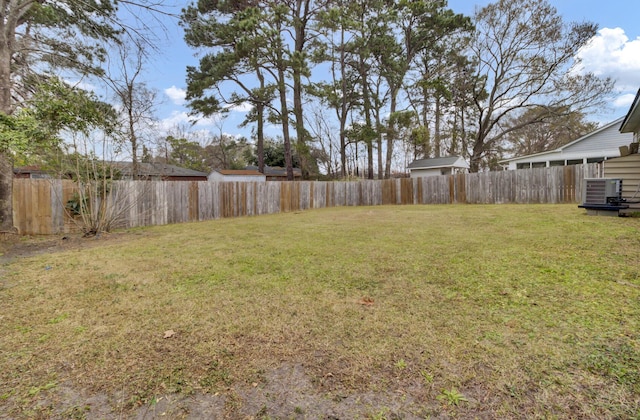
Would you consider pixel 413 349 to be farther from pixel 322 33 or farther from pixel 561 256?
pixel 322 33

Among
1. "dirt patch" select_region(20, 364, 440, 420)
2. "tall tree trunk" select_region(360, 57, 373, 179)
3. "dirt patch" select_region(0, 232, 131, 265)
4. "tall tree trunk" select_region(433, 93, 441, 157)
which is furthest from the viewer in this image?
"tall tree trunk" select_region(433, 93, 441, 157)

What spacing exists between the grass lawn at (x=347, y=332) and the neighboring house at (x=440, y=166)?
1633 centimetres

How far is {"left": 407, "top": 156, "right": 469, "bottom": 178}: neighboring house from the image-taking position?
64.4ft

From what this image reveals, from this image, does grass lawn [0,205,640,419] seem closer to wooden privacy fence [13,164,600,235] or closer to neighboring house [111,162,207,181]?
wooden privacy fence [13,164,600,235]

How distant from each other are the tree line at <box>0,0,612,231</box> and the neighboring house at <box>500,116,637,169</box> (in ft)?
13.0

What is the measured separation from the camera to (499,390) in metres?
1.50

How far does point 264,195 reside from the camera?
39.3 ft

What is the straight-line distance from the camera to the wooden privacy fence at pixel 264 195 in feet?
22.7

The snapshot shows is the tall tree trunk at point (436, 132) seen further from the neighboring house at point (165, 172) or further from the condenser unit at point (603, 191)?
the neighboring house at point (165, 172)

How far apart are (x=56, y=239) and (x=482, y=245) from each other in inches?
322

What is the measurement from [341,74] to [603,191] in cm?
1687

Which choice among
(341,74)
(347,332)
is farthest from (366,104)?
(347,332)

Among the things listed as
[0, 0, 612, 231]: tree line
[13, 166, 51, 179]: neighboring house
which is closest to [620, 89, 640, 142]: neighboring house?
[0, 0, 612, 231]: tree line

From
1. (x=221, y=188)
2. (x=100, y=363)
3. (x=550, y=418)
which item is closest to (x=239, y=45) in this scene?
(x=221, y=188)
